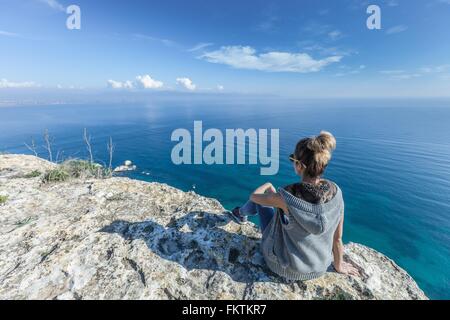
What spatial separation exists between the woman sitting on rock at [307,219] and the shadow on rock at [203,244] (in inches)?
15.6

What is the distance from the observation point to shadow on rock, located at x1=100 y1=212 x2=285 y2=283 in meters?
3.67

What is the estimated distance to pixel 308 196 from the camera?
2.96 metres

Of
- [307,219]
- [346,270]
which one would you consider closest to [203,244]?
[307,219]

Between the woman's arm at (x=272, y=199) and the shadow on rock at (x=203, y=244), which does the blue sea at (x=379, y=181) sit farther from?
the woman's arm at (x=272, y=199)

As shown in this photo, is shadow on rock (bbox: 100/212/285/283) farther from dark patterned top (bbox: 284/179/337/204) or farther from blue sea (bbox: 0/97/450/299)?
blue sea (bbox: 0/97/450/299)

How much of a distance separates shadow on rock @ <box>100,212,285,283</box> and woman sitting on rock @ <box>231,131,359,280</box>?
395 millimetres

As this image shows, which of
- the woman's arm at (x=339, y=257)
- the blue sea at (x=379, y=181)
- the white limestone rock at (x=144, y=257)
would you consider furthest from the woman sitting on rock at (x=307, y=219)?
the blue sea at (x=379, y=181)

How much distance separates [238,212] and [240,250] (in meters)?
0.91

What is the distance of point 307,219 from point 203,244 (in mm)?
2133

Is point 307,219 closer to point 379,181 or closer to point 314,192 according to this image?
point 314,192

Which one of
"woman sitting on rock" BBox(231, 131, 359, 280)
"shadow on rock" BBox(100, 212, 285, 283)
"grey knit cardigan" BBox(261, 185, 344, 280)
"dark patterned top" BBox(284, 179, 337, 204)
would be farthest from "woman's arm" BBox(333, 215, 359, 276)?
"shadow on rock" BBox(100, 212, 285, 283)

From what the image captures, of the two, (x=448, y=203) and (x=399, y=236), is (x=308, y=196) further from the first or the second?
(x=448, y=203)

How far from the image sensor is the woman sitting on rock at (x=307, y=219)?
115 inches
